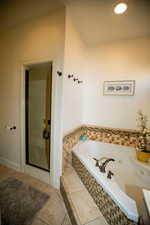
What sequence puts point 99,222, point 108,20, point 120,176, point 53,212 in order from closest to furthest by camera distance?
point 99,222 < point 53,212 < point 108,20 < point 120,176

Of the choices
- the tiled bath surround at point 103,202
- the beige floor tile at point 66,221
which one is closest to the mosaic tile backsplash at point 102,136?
the tiled bath surround at point 103,202

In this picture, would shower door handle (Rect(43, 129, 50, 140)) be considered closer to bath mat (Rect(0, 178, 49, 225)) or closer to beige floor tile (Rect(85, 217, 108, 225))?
bath mat (Rect(0, 178, 49, 225))

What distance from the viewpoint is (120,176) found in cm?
186

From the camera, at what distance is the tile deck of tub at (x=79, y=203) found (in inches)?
42.9

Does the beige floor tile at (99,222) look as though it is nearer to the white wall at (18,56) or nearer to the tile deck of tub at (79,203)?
the tile deck of tub at (79,203)

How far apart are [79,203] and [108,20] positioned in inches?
106

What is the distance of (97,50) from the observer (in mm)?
2432

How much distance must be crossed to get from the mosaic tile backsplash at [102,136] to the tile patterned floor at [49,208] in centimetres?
42

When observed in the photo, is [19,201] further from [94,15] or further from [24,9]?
[94,15]

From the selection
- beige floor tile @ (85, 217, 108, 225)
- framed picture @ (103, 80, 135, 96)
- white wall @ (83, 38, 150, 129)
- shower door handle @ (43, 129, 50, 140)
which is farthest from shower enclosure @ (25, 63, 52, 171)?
framed picture @ (103, 80, 135, 96)

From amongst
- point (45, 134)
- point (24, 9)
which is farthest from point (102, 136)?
point (24, 9)

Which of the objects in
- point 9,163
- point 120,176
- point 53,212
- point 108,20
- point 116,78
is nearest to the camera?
point 53,212

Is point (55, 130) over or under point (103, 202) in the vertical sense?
over

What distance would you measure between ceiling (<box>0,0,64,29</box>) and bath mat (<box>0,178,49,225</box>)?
9.14 ft
